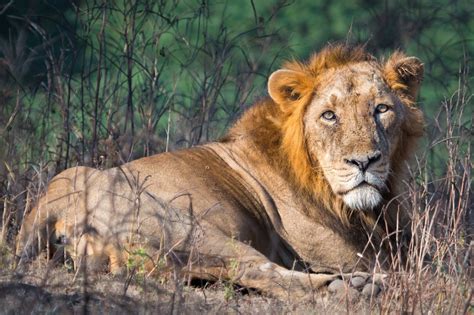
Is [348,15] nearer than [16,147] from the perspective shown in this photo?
No

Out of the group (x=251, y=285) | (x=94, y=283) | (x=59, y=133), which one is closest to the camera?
(x=94, y=283)

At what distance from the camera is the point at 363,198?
615cm

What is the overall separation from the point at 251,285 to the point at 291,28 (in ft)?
20.9

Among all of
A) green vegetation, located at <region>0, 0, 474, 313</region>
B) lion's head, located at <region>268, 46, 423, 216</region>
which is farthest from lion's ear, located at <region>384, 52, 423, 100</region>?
green vegetation, located at <region>0, 0, 474, 313</region>

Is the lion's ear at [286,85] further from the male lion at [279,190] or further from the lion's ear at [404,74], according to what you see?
the lion's ear at [404,74]

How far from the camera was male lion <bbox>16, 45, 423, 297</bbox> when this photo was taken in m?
5.80

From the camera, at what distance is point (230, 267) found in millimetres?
5711

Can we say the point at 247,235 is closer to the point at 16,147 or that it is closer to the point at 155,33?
the point at 16,147

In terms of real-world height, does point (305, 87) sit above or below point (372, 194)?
above

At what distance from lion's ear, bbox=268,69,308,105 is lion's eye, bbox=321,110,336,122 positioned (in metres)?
0.24

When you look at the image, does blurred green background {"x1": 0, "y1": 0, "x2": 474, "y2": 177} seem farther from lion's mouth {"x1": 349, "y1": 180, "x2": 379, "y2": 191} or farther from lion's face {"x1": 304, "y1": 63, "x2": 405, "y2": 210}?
lion's mouth {"x1": 349, "y1": 180, "x2": 379, "y2": 191}

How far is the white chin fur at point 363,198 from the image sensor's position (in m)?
6.14

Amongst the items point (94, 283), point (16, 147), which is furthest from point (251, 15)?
point (94, 283)

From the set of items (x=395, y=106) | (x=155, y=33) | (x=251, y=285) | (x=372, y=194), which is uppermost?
(x=155, y=33)
